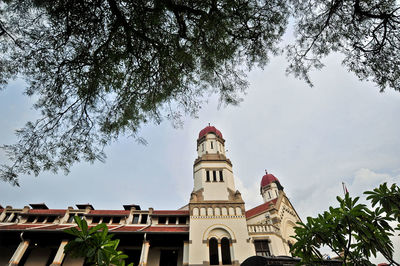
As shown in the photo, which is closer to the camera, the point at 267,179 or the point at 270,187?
the point at 270,187

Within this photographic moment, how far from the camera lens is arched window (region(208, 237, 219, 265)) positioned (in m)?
13.2

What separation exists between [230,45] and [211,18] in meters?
0.93

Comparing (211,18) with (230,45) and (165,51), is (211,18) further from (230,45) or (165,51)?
(165,51)

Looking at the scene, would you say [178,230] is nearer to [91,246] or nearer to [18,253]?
[18,253]

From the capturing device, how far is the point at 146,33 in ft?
16.0

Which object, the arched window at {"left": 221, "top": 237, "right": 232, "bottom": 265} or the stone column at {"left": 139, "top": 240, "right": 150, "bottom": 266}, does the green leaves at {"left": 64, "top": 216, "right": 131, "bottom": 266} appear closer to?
the stone column at {"left": 139, "top": 240, "right": 150, "bottom": 266}

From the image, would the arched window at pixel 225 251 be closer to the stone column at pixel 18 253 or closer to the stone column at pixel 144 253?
the stone column at pixel 144 253

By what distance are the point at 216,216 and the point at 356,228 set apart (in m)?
12.1

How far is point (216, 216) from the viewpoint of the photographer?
1478 centimetres

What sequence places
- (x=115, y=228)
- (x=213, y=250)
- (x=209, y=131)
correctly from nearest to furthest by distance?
(x=213, y=250) → (x=115, y=228) → (x=209, y=131)

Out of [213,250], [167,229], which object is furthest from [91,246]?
→ [167,229]

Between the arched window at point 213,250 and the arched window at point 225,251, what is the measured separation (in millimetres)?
466

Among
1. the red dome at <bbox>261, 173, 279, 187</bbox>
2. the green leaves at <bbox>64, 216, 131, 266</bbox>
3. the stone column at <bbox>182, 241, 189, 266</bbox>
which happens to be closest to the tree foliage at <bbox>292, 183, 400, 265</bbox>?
the green leaves at <bbox>64, 216, 131, 266</bbox>

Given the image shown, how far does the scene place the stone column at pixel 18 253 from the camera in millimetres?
13003
